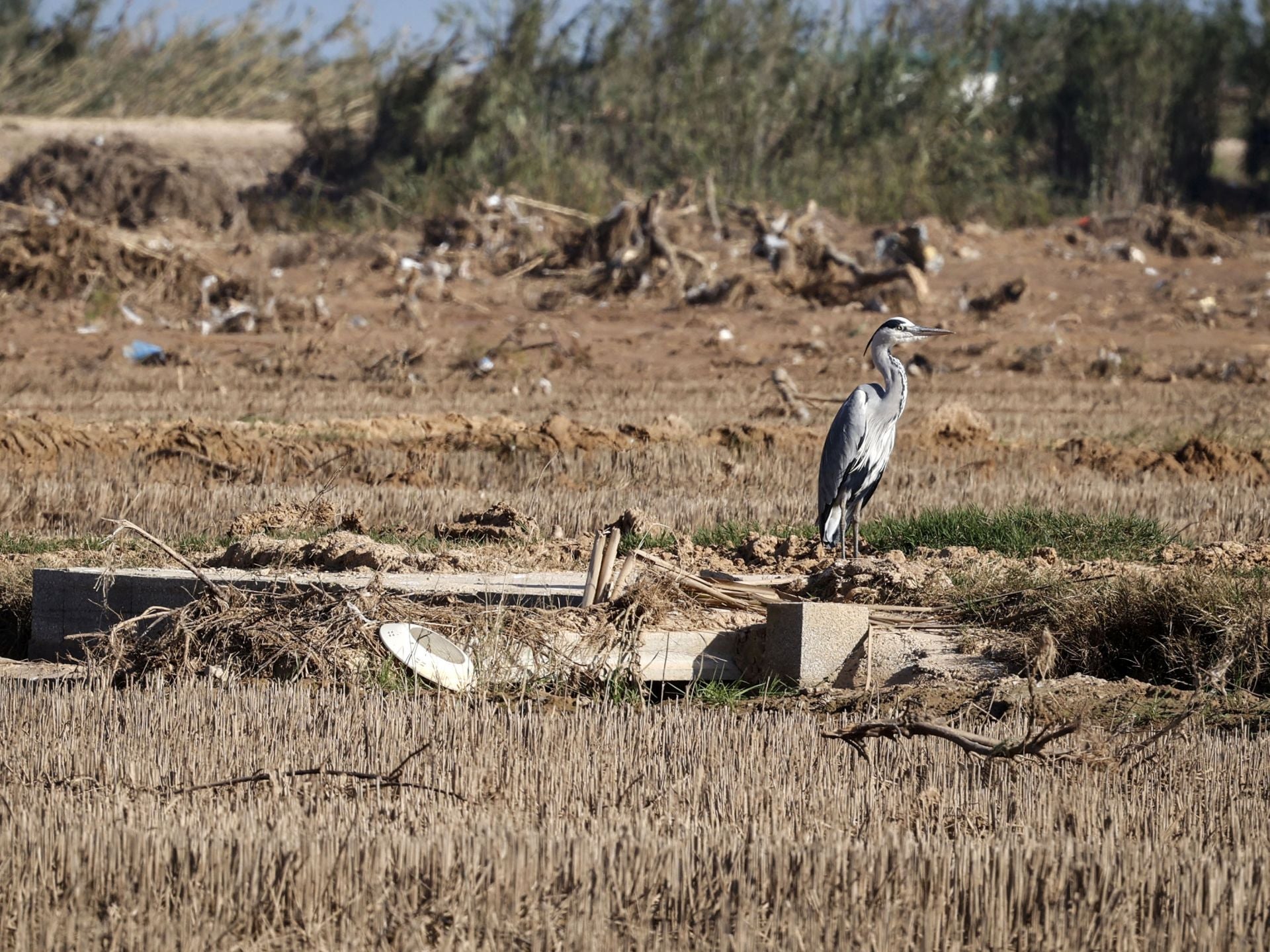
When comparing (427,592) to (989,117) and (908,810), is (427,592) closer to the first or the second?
(908,810)

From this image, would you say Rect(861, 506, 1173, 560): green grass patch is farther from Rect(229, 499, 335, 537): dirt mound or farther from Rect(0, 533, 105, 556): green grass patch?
Rect(0, 533, 105, 556): green grass patch

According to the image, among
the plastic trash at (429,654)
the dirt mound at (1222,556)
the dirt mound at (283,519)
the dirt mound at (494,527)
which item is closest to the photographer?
the plastic trash at (429,654)

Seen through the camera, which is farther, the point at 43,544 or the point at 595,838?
the point at 43,544

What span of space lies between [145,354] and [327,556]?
11.4 meters

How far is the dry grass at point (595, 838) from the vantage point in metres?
3.77

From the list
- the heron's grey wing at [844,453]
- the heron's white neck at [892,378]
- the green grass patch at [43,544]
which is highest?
the heron's white neck at [892,378]

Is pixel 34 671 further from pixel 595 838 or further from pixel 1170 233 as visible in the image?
pixel 1170 233

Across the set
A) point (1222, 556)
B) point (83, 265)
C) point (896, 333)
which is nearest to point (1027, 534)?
point (1222, 556)

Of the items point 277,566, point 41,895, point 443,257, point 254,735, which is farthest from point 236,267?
point 41,895

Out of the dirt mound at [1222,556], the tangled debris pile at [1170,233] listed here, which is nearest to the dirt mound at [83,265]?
the tangled debris pile at [1170,233]

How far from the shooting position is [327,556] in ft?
27.1

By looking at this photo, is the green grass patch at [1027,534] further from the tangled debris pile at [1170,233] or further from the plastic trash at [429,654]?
the tangled debris pile at [1170,233]

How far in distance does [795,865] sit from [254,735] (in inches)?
88.2

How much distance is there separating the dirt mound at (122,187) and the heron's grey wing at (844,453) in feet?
64.7
